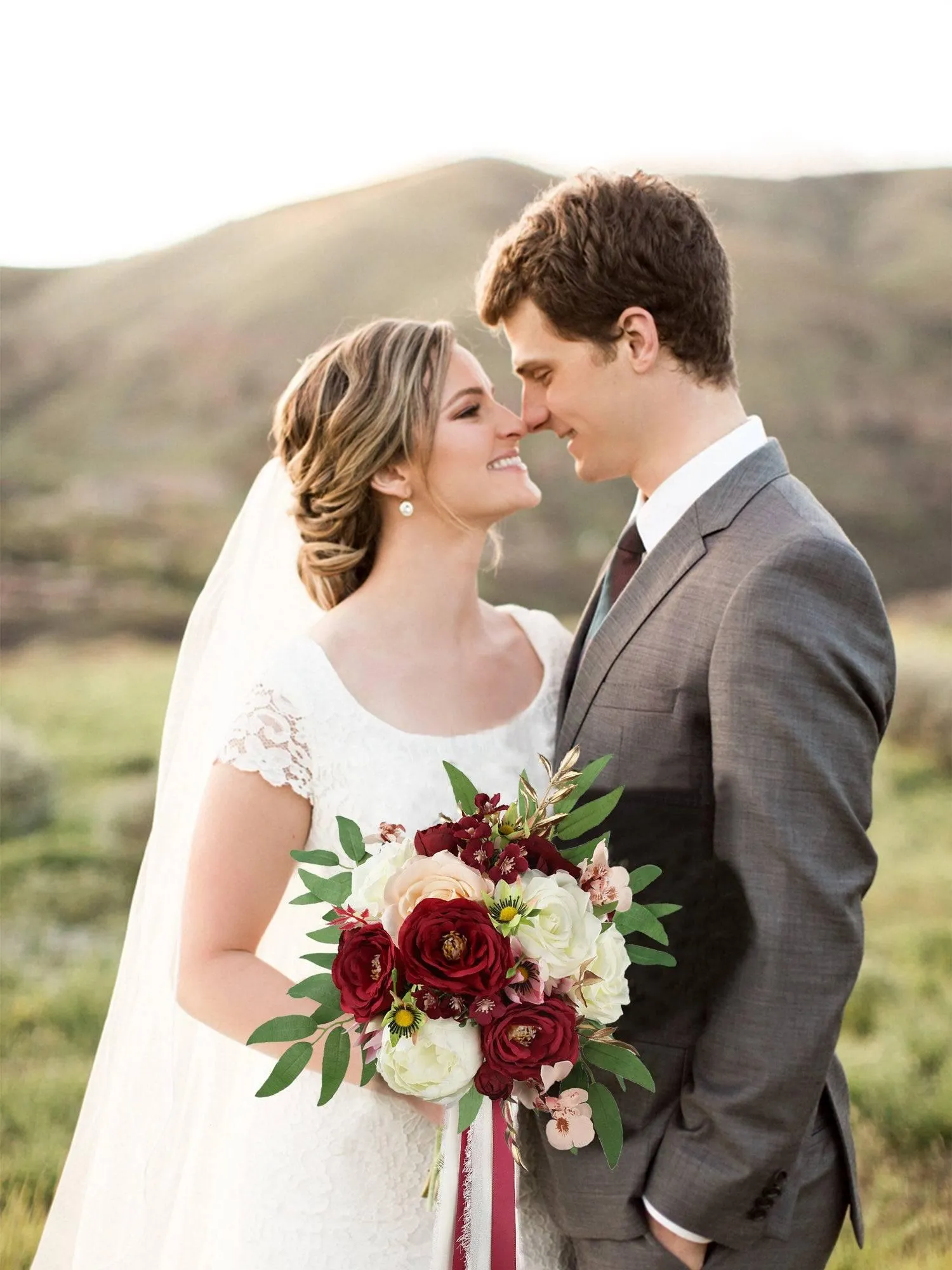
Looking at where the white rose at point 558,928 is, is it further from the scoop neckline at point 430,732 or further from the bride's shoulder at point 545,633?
the bride's shoulder at point 545,633

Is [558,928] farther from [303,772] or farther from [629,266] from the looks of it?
[629,266]

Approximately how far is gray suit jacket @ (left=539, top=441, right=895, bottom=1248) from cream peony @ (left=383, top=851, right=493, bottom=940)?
542mm

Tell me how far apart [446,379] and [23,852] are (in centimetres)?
621

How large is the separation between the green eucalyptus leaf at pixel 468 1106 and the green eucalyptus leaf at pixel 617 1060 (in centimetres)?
19

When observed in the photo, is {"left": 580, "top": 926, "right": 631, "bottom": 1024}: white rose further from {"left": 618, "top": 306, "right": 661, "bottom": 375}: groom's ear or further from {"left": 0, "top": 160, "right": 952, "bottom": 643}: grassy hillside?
{"left": 0, "top": 160, "right": 952, "bottom": 643}: grassy hillside

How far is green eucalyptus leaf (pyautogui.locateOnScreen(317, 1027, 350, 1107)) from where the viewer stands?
1.65 metres

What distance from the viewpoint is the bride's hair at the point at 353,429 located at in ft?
8.77

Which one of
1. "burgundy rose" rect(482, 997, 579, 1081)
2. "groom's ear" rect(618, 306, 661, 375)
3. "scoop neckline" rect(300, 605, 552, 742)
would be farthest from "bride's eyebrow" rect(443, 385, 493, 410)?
"burgundy rose" rect(482, 997, 579, 1081)

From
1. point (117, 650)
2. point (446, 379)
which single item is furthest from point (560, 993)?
point (117, 650)

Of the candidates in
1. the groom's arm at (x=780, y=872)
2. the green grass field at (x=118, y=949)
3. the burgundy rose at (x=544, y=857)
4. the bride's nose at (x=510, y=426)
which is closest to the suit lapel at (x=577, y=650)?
the bride's nose at (x=510, y=426)

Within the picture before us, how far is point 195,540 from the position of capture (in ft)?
31.8

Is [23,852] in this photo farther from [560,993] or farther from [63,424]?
[560,993]

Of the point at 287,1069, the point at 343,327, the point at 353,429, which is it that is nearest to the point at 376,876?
the point at 287,1069

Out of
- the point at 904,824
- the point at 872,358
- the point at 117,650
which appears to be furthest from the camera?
the point at 872,358
